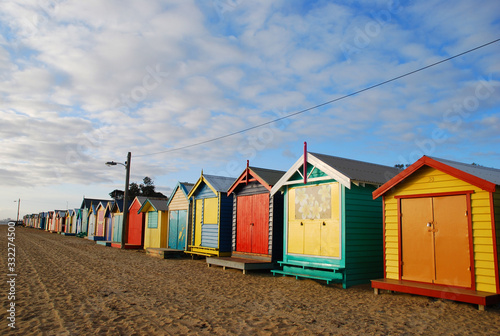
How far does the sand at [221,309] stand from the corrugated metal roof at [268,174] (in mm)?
4021

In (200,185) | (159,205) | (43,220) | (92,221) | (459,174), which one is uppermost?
(200,185)

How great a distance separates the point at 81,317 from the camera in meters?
7.16

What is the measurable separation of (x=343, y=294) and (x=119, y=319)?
5726 mm

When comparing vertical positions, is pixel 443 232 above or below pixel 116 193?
below

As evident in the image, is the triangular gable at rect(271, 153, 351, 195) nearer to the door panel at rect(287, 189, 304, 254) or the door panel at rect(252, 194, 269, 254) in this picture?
the door panel at rect(287, 189, 304, 254)

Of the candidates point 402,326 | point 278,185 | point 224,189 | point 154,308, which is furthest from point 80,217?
point 402,326

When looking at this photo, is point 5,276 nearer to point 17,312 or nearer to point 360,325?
point 17,312

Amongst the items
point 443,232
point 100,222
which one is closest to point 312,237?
point 443,232

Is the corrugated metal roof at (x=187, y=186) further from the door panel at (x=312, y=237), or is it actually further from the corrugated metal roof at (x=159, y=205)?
the door panel at (x=312, y=237)

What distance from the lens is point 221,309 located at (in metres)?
8.03

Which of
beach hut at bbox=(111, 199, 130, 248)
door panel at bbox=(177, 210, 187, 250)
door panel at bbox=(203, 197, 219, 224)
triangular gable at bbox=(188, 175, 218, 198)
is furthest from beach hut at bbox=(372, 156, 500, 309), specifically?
beach hut at bbox=(111, 199, 130, 248)

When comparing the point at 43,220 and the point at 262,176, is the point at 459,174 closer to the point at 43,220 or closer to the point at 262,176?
the point at 262,176

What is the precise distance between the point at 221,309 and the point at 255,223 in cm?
736

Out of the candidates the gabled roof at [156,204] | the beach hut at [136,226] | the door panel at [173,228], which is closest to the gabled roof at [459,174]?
the door panel at [173,228]
